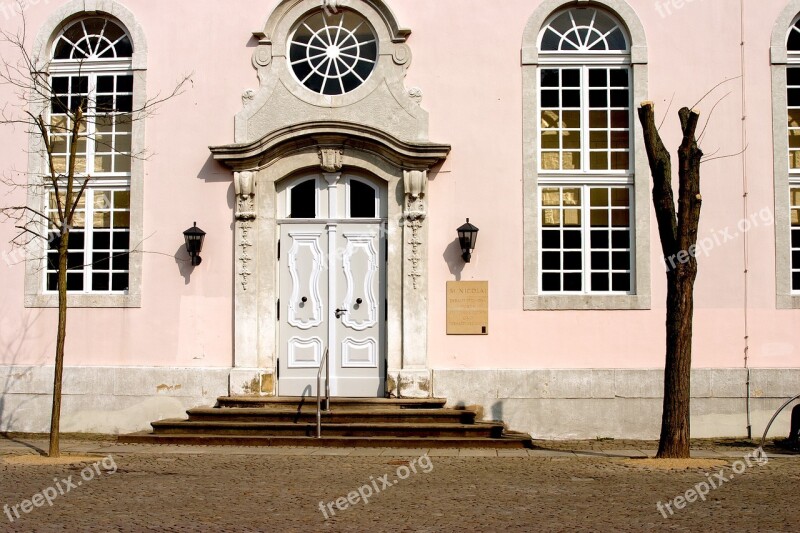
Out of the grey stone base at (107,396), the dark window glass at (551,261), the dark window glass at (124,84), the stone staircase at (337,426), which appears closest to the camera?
the stone staircase at (337,426)

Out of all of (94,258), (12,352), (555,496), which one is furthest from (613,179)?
(12,352)

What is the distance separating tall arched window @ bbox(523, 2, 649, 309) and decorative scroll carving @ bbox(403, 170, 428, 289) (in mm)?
1324

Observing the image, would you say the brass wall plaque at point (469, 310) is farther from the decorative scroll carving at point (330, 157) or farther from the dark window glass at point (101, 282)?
the dark window glass at point (101, 282)

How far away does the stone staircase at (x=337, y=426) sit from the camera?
39.0ft

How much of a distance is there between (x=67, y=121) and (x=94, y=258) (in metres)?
1.90

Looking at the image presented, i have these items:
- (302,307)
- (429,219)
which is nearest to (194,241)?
(302,307)

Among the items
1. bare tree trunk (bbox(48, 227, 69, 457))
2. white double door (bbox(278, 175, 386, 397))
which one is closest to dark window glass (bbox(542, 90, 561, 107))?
white double door (bbox(278, 175, 386, 397))

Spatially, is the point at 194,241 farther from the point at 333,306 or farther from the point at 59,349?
the point at 59,349

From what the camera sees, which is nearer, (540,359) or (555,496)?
(555,496)

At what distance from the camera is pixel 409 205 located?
13.1 meters

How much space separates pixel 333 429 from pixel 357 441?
42 cm

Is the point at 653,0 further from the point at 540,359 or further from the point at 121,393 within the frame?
the point at 121,393

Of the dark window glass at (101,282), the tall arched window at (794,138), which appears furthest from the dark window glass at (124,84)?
the tall arched window at (794,138)

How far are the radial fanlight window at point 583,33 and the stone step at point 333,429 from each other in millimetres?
4942
